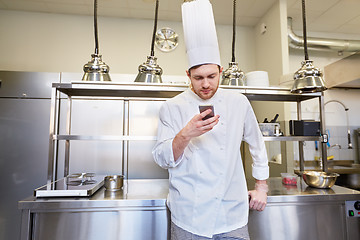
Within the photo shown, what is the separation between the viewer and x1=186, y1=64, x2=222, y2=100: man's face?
3.47 ft

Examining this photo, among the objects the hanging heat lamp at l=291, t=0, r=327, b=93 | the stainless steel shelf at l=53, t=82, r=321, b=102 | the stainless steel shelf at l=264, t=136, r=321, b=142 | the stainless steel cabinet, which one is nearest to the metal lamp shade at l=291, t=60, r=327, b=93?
the hanging heat lamp at l=291, t=0, r=327, b=93

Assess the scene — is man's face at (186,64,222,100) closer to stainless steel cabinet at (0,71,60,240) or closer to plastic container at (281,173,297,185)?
plastic container at (281,173,297,185)

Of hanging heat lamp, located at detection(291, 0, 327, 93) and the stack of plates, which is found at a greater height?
the stack of plates

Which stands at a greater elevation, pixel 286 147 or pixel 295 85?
pixel 295 85

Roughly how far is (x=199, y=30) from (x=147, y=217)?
1.11 metres

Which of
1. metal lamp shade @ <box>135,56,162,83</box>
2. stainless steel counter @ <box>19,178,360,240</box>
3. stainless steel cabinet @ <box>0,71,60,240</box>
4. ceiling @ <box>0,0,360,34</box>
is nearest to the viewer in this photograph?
stainless steel counter @ <box>19,178,360,240</box>

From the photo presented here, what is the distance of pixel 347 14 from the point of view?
3127mm

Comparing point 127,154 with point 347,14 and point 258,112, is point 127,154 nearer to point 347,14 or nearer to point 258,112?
point 258,112

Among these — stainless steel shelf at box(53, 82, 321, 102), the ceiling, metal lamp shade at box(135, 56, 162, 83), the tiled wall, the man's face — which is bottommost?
the tiled wall

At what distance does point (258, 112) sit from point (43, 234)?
2.91 metres

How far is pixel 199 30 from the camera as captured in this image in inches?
46.0

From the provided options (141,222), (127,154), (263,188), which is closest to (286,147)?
(263,188)

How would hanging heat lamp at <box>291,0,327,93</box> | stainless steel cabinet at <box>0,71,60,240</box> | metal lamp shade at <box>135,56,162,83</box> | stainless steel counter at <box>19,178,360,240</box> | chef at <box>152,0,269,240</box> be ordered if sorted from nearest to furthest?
chef at <box>152,0,269,240</box> < stainless steel counter at <box>19,178,360,240</box> < hanging heat lamp at <box>291,0,327,93</box> < metal lamp shade at <box>135,56,162,83</box> < stainless steel cabinet at <box>0,71,60,240</box>

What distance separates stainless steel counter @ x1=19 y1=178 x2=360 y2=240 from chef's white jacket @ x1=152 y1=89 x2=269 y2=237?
1.03 feet
